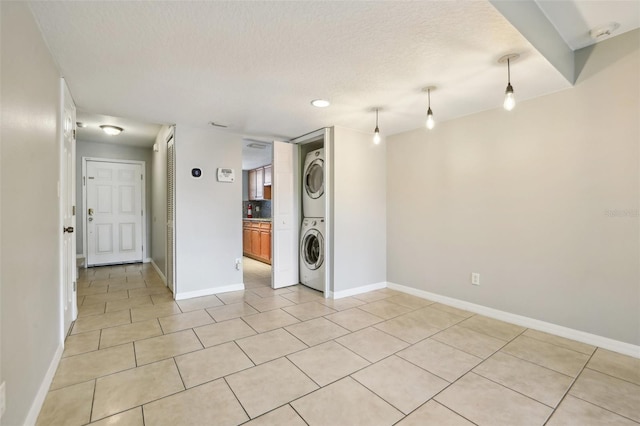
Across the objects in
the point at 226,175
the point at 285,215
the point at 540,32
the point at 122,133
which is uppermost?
the point at 122,133

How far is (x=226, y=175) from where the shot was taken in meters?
3.83

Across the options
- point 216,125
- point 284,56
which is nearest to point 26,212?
point 284,56

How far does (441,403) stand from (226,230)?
10.0 feet

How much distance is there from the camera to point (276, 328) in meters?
2.71

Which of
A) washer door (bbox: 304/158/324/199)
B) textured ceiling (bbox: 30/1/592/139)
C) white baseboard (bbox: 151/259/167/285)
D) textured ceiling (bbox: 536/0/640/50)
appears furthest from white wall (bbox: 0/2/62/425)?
textured ceiling (bbox: 536/0/640/50)

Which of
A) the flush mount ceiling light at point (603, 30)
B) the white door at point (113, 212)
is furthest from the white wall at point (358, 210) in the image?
the white door at point (113, 212)

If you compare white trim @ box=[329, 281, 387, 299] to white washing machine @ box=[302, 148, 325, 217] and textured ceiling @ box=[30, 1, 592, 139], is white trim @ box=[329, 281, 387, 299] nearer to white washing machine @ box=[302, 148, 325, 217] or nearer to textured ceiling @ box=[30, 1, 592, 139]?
white washing machine @ box=[302, 148, 325, 217]

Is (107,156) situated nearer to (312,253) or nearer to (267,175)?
(267,175)

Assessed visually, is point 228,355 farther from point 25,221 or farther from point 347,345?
point 25,221

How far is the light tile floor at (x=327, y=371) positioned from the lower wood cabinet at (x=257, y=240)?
8.79 feet

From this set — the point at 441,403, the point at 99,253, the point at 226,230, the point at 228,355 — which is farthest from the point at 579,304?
the point at 99,253

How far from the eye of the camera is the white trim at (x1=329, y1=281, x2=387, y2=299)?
3.60m

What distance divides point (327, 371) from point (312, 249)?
2.18 metres

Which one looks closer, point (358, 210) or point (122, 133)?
point (358, 210)
